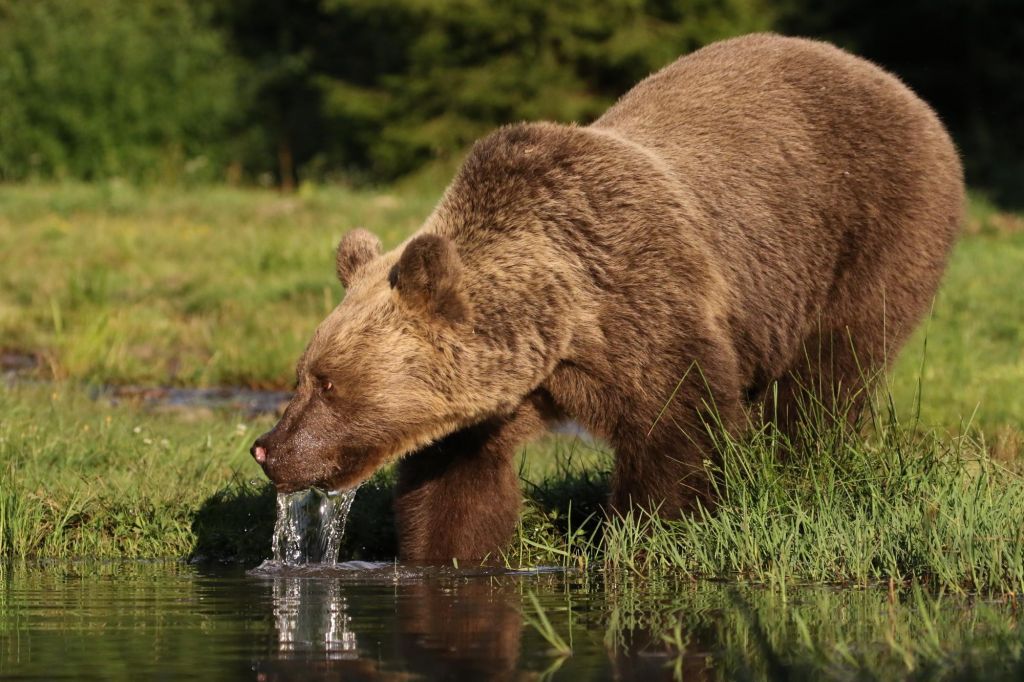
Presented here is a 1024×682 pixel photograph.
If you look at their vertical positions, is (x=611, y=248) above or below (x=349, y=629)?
above

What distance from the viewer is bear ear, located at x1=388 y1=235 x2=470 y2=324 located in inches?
245

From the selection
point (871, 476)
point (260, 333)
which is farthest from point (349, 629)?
point (260, 333)

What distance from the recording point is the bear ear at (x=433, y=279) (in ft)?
20.5

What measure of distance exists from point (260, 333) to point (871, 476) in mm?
7242

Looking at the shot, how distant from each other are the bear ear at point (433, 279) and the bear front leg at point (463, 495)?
0.64 meters

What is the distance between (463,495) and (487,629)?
5.69ft

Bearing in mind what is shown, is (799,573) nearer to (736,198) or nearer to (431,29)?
(736,198)

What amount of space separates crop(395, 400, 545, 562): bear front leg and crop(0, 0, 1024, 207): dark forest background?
1848 cm

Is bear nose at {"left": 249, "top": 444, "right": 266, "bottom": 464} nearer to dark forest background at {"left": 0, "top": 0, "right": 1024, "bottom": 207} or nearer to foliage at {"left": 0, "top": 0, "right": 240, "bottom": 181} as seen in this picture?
dark forest background at {"left": 0, "top": 0, "right": 1024, "bottom": 207}

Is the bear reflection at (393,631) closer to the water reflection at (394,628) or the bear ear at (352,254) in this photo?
the water reflection at (394,628)

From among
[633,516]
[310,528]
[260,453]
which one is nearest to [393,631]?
[260,453]

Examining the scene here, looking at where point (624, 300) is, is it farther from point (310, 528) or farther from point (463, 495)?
point (310, 528)

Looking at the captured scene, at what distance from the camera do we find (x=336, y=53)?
1478 inches

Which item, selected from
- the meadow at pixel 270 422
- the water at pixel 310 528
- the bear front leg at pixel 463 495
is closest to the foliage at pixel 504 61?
the meadow at pixel 270 422
